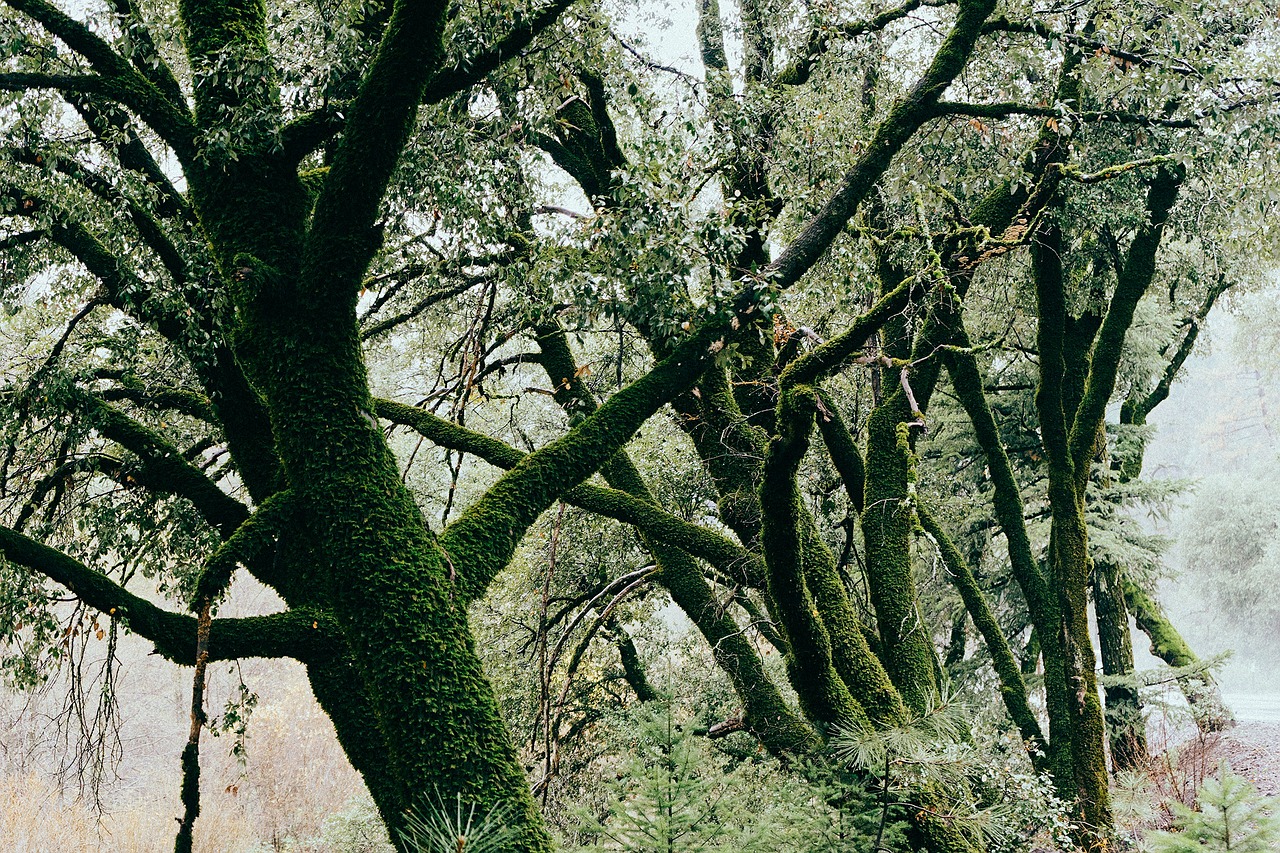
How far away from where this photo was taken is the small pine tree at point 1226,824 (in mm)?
2174

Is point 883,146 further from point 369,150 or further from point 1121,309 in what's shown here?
point 1121,309

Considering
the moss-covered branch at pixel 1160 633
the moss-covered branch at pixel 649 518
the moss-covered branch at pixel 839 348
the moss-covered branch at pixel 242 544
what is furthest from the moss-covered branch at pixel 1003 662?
the moss-covered branch at pixel 242 544

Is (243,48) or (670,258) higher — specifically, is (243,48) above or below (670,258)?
above

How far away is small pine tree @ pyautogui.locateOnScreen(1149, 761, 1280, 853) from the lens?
217cm

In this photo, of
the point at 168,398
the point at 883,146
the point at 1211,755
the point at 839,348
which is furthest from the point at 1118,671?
the point at 168,398

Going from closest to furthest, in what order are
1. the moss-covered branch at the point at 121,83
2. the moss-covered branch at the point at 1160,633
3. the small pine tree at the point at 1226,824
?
1. the small pine tree at the point at 1226,824
2. the moss-covered branch at the point at 121,83
3. the moss-covered branch at the point at 1160,633

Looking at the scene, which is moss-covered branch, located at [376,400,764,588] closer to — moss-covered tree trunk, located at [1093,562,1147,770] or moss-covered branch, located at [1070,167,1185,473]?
moss-covered branch, located at [1070,167,1185,473]

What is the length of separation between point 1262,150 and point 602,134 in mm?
4535

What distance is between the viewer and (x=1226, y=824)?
2.20m

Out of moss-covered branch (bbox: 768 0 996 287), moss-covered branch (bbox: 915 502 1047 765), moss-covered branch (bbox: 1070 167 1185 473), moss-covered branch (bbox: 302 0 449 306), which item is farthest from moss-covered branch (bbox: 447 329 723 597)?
moss-covered branch (bbox: 915 502 1047 765)

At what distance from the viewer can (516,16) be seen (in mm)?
4137

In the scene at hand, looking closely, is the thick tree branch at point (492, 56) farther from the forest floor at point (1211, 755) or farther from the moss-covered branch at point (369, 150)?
the forest floor at point (1211, 755)

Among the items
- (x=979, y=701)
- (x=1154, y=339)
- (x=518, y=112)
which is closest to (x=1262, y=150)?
(x=518, y=112)

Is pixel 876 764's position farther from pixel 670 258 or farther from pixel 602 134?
pixel 602 134
